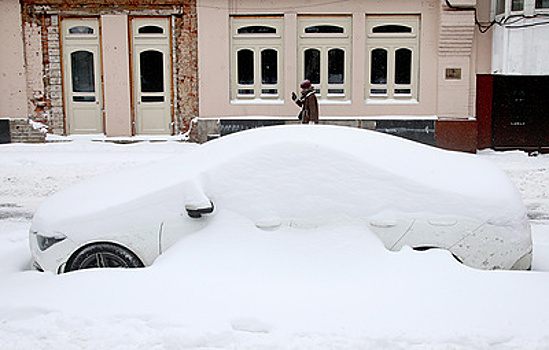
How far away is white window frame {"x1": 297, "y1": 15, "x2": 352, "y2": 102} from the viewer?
15445 mm

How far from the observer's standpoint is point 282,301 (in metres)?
3.75

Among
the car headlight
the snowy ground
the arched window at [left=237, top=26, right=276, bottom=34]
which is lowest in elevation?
the snowy ground

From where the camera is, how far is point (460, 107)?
50.2 ft

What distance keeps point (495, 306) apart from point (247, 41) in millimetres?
12913

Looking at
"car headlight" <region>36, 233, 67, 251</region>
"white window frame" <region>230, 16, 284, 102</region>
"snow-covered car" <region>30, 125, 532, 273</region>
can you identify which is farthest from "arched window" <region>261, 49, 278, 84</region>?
"car headlight" <region>36, 233, 67, 251</region>

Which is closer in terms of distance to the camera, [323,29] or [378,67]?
[323,29]

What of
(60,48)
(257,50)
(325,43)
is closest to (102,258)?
(257,50)

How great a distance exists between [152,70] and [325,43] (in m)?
5.00

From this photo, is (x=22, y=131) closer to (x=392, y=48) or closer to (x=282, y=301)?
(x=392, y=48)

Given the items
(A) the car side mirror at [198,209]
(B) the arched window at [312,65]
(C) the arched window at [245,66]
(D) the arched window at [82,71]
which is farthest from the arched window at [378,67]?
(A) the car side mirror at [198,209]

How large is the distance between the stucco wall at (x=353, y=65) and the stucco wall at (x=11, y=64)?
500 cm

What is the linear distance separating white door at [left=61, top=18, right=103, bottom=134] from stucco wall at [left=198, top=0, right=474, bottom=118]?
3067 mm

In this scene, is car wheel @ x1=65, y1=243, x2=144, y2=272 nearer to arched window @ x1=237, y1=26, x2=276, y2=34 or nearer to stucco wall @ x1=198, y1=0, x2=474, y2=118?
stucco wall @ x1=198, y1=0, x2=474, y2=118

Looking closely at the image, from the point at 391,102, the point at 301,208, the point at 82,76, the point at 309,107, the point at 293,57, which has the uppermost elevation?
the point at 293,57
